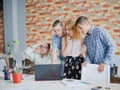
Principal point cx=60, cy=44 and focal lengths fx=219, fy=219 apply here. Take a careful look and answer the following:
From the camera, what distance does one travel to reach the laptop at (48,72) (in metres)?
2.48

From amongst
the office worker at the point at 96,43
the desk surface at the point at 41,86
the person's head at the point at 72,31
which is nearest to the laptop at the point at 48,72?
the desk surface at the point at 41,86

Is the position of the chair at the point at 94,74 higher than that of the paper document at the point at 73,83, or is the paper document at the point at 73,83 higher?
the chair at the point at 94,74

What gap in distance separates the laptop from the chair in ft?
0.94

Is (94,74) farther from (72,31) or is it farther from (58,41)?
(58,41)

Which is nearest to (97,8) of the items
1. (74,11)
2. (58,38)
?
(74,11)

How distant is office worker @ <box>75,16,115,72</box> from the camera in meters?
2.68

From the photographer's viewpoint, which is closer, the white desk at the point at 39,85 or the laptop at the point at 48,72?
the white desk at the point at 39,85

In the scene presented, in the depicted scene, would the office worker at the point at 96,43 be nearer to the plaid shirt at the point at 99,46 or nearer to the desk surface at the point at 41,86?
the plaid shirt at the point at 99,46

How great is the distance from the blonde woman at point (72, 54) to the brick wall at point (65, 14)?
1.49 metres

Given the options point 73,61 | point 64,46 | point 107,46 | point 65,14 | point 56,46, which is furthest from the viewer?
point 65,14

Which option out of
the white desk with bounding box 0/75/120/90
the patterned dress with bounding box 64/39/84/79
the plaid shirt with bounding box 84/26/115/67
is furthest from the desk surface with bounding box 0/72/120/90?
the plaid shirt with bounding box 84/26/115/67

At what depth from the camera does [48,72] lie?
250cm

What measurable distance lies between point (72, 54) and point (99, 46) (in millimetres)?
364

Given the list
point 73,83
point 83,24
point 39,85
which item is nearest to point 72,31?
point 83,24
